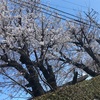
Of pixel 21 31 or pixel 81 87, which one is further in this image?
pixel 21 31

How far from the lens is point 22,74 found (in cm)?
1019

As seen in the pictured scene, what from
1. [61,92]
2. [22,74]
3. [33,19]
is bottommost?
[61,92]

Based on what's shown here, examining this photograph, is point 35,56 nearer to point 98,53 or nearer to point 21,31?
point 21,31

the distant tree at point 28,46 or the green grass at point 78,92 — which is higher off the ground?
the distant tree at point 28,46

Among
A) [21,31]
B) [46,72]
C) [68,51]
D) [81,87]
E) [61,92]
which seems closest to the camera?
[61,92]

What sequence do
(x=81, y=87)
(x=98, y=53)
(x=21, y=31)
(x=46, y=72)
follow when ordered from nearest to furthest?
(x=81, y=87), (x=21, y=31), (x=46, y=72), (x=98, y=53)

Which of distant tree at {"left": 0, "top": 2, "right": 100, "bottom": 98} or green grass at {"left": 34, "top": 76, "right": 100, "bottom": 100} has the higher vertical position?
distant tree at {"left": 0, "top": 2, "right": 100, "bottom": 98}

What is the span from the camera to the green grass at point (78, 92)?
273 inches

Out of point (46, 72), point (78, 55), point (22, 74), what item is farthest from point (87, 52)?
point (22, 74)

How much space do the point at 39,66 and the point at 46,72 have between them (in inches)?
25.1

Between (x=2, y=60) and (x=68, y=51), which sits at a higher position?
(x=68, y=51)

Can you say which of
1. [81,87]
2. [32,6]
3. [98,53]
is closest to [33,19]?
[32,6]

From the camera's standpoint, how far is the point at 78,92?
24.5ft

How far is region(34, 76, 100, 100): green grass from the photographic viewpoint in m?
6.93
